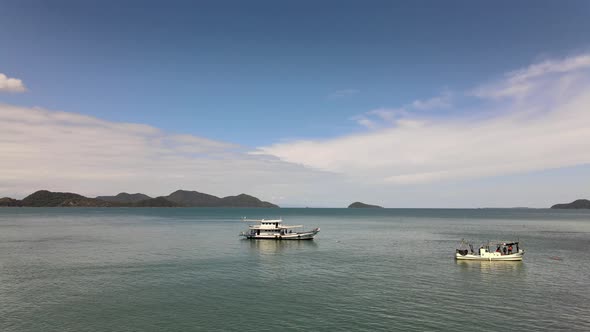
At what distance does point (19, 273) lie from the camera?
6256 centimetres

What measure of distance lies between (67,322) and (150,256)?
146ft

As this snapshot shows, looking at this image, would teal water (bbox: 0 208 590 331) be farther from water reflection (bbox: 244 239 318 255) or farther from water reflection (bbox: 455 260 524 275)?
water reflection (bbox: 244 239 318 255)

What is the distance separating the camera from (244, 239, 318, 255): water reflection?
95812 mm

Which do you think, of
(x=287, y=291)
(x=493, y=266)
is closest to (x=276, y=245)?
(x=287, y=291)

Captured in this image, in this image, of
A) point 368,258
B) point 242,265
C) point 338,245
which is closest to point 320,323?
point 242,265

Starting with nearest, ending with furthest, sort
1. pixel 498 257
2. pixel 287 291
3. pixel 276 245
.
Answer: pixel 287 291
pixel 498 257
pixel 276 245

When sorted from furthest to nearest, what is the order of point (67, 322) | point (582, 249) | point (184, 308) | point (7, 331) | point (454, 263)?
point (582, 249), point (454, 263), point (184, 308), point (67, 322), point (7, 331)

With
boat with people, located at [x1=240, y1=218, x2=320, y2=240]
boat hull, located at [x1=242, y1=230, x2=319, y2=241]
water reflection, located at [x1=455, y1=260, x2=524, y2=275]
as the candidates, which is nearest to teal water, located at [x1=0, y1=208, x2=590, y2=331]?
water reflection, located at [x1=455, y1=260, x2=524, y2=275]

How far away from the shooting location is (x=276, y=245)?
107062mm

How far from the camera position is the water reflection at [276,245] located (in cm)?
9581

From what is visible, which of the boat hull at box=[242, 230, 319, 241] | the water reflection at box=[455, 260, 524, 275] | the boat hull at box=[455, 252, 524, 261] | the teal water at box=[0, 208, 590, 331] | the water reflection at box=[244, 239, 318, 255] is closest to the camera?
the teal water at box=[0, 208, 590, 331]

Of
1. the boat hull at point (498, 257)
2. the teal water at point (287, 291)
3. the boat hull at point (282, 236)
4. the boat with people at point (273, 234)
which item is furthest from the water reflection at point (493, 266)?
the boat with people at point (273, 234)

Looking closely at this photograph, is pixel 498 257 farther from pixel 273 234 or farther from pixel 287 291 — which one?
pixel 273 234

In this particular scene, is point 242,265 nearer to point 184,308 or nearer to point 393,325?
point 184,308
